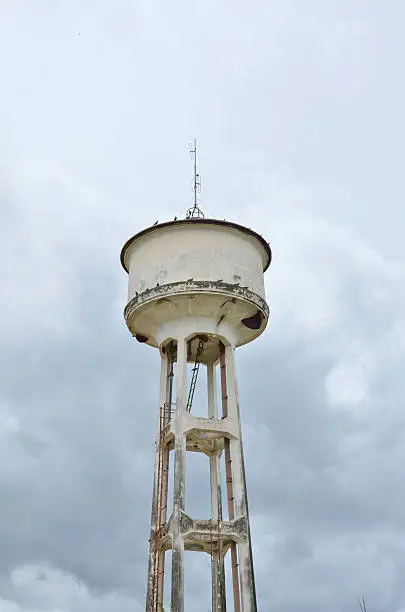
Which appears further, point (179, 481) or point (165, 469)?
point (165, 469)

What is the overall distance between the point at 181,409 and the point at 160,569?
4901 mm

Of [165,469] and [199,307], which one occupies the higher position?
[199,307]

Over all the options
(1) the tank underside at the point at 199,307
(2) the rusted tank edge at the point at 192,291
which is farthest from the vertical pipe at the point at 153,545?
(2) the rusted tank edge at the point at 192,291

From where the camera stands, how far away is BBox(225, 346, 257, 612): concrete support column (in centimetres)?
2236

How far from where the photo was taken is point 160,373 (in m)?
26.3

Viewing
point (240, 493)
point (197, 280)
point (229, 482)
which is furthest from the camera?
point (197, 280)

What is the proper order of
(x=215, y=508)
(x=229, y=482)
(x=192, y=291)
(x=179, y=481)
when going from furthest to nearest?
(x=215, y=508)
(x=192, y=291)
(x=229, y=482)
(x=179, y=481)

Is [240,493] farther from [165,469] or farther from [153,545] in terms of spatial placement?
[153,545]

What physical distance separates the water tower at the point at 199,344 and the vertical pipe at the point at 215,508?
3 cm

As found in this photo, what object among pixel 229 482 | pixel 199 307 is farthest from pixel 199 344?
pixel 229 482

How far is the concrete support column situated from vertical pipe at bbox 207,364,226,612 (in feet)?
2.59

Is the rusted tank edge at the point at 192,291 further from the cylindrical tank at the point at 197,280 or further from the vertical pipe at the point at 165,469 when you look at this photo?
the vertical pipe at the point at 165,469

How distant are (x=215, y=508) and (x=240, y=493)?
1.63m

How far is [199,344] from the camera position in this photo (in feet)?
86.9
